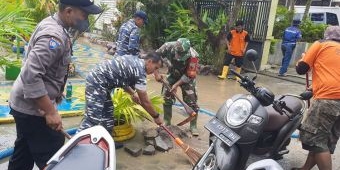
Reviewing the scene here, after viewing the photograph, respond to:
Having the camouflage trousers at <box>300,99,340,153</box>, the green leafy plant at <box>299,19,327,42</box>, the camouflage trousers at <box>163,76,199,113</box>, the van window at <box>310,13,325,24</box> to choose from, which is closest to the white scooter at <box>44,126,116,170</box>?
the camouflage trousers at <box>300,99,340,153</box>

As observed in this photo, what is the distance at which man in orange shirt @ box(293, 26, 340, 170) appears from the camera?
3.74m

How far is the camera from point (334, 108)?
3723 mm

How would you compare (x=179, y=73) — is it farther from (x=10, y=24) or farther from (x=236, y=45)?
(x=236, y=45)

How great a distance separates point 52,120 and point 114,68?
1.27 metres

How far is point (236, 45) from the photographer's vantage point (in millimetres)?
9883

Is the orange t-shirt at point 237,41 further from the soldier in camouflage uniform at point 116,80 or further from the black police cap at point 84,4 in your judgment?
the black police cap at point 84,4

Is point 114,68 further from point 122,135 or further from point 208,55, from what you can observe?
point 208,55

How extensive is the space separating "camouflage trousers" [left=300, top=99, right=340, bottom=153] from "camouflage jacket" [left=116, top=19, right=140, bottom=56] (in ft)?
9.73

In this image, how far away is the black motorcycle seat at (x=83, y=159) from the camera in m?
1.70

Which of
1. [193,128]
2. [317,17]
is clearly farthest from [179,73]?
[317,17]

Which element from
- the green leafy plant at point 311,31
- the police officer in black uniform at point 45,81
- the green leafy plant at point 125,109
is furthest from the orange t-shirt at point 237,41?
the police officer in black uniform at point 45,81

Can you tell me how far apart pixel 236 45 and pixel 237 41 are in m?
0.11

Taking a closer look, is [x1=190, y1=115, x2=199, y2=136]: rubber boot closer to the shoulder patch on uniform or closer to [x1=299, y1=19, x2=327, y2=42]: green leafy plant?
the shoulder patch on uniform

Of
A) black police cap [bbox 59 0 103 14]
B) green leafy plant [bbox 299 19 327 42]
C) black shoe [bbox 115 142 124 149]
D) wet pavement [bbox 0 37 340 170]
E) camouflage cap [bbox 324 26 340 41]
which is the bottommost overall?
wet pavement [bbox 0 37 340 170]
